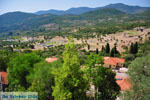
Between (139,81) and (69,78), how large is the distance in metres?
5.33

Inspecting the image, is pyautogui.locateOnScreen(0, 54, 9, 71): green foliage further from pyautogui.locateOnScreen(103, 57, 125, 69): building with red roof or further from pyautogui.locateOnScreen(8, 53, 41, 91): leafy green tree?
pyautogui.locateOnScreen(103, 57, 125, 69): building with red roof

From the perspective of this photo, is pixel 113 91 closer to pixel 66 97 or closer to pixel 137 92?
pixel 137 92

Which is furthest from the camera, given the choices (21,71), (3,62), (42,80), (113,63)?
(113,63)

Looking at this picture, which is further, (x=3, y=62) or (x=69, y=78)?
(x=3, y=62)

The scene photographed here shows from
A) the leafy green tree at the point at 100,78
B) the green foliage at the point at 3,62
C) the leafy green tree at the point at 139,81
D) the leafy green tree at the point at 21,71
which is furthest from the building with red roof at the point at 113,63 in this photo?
the green foliage at the point at 3,62

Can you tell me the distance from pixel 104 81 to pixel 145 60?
3880mm

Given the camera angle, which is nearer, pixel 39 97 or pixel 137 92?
pixel 137 92

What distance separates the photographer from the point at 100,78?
32.6 ft

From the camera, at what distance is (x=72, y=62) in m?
8.45

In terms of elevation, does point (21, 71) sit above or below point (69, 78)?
below

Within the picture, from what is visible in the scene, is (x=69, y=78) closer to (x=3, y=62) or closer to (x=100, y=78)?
(x=100, y=78)

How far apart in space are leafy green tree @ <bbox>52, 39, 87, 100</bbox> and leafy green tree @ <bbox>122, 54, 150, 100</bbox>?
3.74m

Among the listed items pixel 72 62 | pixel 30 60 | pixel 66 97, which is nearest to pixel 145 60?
pixel 72 62

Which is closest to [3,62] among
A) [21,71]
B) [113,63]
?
[21,71]
